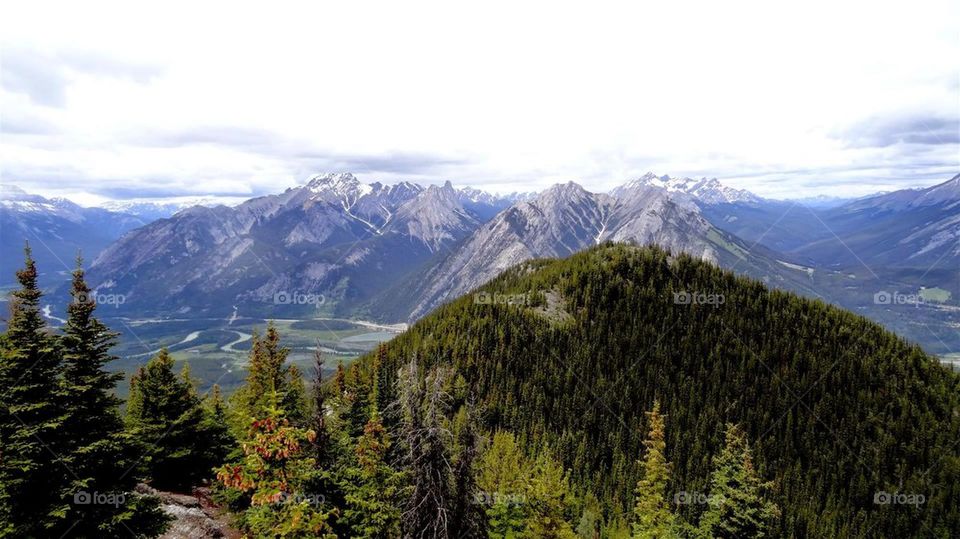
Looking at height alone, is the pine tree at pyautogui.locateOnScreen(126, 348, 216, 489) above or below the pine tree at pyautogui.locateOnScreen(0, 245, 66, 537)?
below

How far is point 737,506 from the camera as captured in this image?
39.2 meters

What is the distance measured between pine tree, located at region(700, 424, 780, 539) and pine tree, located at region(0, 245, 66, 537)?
44.9 metres

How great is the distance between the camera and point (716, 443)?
159m

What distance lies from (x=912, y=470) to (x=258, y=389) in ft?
709

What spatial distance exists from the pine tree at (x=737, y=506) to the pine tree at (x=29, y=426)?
1768 inches

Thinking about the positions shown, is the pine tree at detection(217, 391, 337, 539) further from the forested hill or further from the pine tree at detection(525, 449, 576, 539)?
the forested hill

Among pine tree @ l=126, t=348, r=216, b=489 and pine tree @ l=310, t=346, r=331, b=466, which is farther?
pine tree @ l=126, t=348, r=216, b=489

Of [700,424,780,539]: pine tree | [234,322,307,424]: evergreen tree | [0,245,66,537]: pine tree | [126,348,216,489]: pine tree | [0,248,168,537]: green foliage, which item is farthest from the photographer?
[126,348,216,489]: pine tree

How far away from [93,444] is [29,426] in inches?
126

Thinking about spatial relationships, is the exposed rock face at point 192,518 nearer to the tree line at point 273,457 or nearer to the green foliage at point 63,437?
the tree line at point 273,457

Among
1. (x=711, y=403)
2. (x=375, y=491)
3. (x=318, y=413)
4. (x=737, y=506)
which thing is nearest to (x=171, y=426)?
(x=318, y=413)

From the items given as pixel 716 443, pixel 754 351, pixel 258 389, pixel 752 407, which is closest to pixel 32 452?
pixel 258 389

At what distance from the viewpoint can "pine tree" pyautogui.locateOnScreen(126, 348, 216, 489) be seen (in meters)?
49.5

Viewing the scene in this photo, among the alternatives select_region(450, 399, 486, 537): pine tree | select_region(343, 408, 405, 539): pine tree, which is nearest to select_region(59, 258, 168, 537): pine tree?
select_region(343, 408, 405, 539): pine tree
